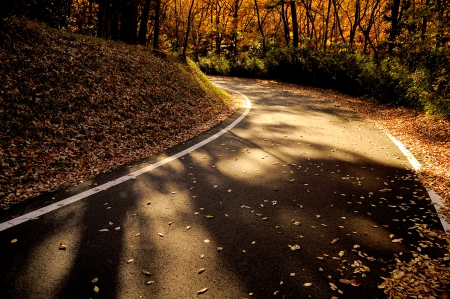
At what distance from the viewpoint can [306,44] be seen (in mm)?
24844

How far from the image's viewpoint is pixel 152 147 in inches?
308

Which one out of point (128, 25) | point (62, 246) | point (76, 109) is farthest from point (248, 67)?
point (62, 246)

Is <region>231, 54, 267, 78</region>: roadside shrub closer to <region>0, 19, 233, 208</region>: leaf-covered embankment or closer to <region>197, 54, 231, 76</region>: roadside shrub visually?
<region>197, 54, 231, 76</region>: roadside shrub

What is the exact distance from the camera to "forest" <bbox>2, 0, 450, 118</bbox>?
11742 mm

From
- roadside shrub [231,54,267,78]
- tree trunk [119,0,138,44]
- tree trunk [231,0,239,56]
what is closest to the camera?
tree trunk [119,0,138,44]

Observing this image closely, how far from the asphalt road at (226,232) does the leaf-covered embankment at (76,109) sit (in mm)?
894

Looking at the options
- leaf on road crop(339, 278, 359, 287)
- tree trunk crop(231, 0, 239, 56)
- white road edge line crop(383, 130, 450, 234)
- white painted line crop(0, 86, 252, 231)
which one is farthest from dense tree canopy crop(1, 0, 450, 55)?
leaf on road crop(339, 278, 359, 287)

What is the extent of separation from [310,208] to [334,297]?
187 cm

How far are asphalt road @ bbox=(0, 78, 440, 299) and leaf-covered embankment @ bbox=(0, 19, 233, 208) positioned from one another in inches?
35.2

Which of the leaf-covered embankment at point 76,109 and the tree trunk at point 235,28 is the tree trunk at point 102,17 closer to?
the leaf-covered embankment at point 76,109

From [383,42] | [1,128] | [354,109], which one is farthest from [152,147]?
[383,42]

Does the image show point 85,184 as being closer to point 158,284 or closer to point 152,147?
point 152,147

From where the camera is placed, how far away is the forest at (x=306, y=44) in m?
11.7

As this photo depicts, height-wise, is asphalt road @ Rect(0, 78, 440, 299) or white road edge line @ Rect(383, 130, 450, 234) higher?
white road edge line @ Rect(383, 130, 450, 234)
